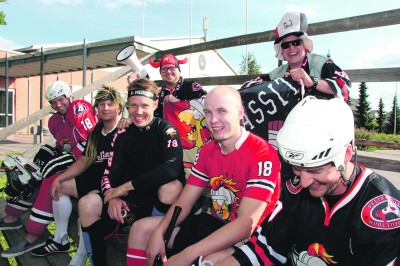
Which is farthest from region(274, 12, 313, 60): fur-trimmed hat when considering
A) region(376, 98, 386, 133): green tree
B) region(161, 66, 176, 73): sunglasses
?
region(376, 98, 386, 133): green tree

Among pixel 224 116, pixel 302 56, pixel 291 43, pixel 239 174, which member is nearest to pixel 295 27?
pixel 291 43

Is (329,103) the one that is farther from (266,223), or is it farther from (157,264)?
(157,264)

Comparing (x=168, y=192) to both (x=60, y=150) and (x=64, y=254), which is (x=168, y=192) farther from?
(x=60, y=150)

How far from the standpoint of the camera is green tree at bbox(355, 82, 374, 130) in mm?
48625

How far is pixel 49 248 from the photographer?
143 inches

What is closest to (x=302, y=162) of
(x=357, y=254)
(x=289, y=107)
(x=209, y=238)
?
(x=357, y=254)

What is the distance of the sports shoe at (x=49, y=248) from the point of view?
3623 mm

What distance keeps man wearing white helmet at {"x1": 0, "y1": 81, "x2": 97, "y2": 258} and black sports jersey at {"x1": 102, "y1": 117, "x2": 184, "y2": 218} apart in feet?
3.21

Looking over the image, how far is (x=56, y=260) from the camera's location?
3541mm

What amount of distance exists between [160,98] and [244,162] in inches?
107

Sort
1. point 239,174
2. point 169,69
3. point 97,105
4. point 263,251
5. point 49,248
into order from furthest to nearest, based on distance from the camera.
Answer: point 169,69 → point 97,105 → point 49,248 → point 239,174 → point 263,251

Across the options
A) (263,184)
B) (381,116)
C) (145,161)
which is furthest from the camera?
(381,116)

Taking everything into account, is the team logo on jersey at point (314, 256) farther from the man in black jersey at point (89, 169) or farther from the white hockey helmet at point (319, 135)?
the man in black jersey at point (89, 169)

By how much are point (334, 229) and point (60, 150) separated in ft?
14.4
